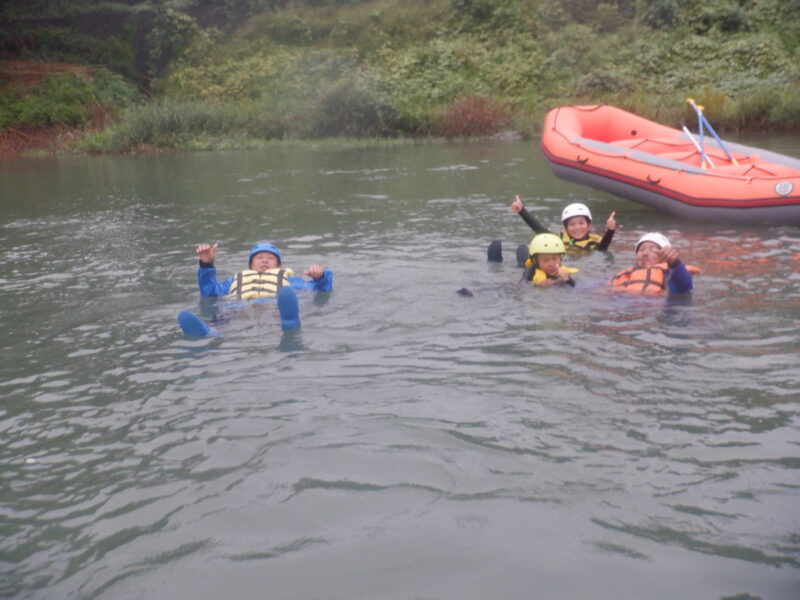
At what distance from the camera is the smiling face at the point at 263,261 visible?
275 inches

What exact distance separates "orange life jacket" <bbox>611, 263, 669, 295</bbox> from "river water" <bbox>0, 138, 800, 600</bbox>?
21 centimetres

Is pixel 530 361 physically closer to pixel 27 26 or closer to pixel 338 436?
pixel 338 436

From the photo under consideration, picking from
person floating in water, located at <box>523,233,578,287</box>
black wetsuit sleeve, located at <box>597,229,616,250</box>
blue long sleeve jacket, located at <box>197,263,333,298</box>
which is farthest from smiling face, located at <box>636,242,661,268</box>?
blue long sleeve jacket, located at <box>197,263,333,298</box>

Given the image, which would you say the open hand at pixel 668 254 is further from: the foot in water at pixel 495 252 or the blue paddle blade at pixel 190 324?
the blue paddle blade at pixel 190 324

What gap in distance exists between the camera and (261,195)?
13.8 metres

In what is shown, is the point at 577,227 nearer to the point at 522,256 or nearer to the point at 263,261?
the point at 522,256

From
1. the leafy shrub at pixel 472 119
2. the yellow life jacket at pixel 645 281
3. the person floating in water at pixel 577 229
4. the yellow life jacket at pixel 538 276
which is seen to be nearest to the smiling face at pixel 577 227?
the person floating in water at pixel 577 229

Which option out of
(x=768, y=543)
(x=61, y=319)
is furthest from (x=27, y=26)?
(x=768, y=543)

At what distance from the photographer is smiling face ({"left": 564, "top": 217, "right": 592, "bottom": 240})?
849cm

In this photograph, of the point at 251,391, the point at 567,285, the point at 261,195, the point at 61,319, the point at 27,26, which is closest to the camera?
the point at 251,391

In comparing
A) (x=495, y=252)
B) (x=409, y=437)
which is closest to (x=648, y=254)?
(x=495, y=252)

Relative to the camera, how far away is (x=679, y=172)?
10.0 m

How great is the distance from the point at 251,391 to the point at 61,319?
2569mm

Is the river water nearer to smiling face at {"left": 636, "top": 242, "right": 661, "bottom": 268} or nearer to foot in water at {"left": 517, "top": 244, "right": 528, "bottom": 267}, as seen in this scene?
foot in water at {"left": 517, "top": 244, "right": 528, "bottom": 267}
